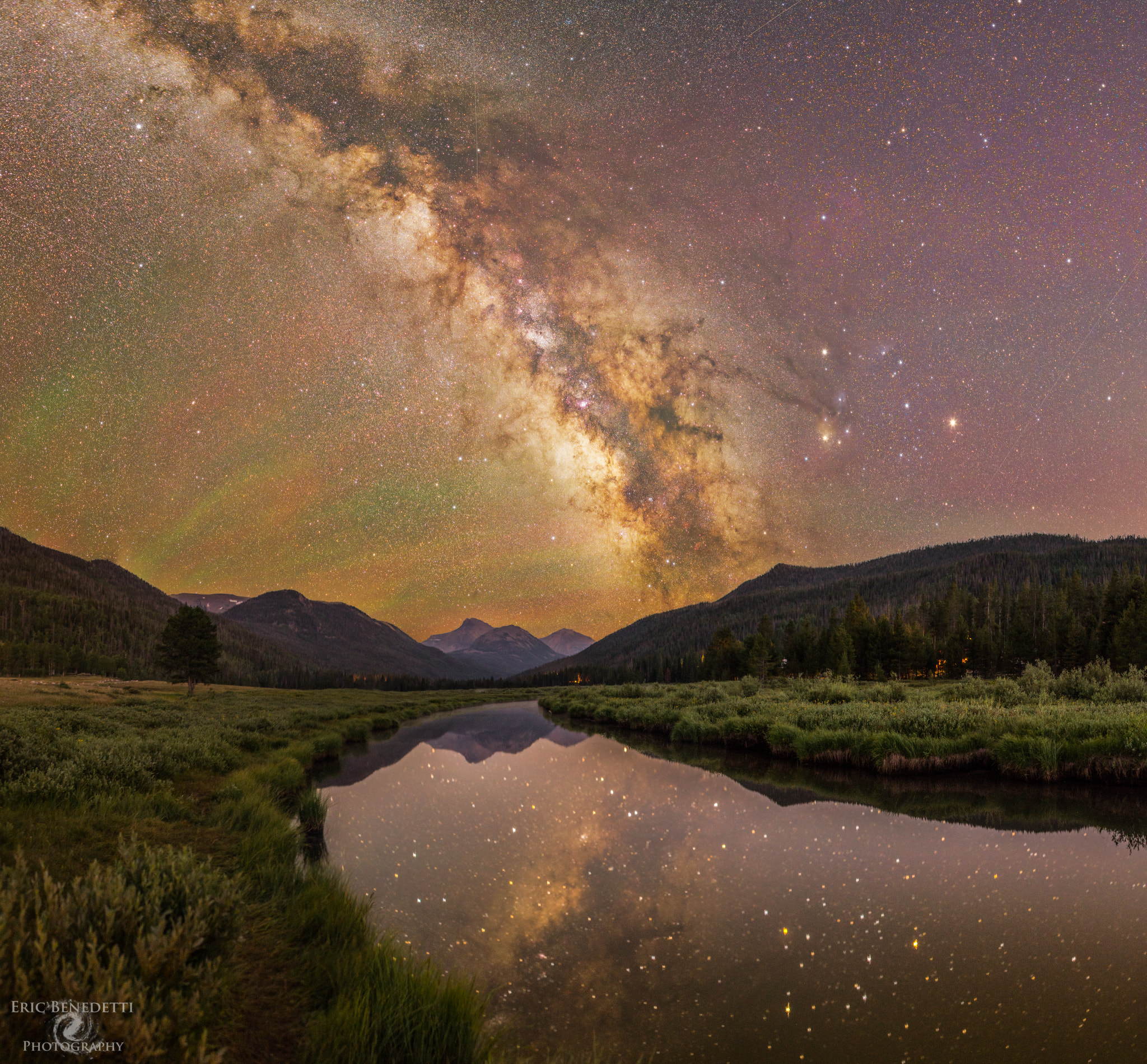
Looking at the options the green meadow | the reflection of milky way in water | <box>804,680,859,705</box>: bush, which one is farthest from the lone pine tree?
<box>804,680,859,705</box>: bush

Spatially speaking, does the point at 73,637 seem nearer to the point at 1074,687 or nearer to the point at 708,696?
the point at 708,696

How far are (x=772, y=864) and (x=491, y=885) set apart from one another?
5.77m

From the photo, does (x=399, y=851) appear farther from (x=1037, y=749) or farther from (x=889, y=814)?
(x=1037, y=749)

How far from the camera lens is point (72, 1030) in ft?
10.6

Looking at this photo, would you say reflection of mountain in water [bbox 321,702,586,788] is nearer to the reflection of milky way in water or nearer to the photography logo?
the reflection of milky way in water

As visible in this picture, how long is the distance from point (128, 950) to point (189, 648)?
68.7 m

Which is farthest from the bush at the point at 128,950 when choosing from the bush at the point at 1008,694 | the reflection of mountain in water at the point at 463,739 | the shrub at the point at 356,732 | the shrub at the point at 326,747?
the shrub at the point at 356,732

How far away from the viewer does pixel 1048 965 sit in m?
7.07

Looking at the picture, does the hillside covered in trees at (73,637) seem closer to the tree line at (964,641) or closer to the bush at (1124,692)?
the tree line at (964,641)

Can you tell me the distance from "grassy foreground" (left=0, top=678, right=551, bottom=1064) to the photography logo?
52mm

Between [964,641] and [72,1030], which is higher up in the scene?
[72,1030]

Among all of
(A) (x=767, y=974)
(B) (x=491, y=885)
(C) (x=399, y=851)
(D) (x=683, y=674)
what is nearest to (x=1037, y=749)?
(A) (x=767, y=974)

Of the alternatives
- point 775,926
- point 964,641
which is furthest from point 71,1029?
point 964,641

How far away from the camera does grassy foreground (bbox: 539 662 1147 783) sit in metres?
17.2
